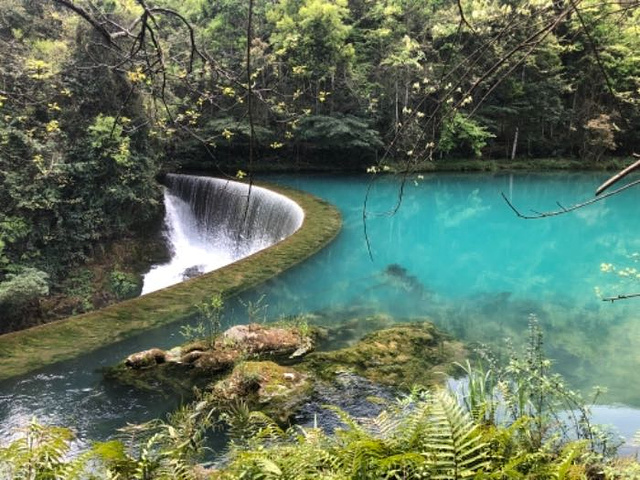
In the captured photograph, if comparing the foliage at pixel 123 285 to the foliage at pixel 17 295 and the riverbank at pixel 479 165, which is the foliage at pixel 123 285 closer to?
the foliage at pixel 17 295

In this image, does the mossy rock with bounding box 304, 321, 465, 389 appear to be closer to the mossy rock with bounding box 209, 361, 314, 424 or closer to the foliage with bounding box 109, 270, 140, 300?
the mossy rock with bounding box 209, 361, 314, 424

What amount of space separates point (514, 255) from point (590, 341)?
3773 millimetres

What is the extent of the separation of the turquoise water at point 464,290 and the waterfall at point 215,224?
4.72ft

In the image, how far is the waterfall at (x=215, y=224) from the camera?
9.74 m

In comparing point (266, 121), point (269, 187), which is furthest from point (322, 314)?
point (266, 121)

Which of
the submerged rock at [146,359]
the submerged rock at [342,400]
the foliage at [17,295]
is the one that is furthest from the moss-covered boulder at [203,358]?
the foliage at [17,295]

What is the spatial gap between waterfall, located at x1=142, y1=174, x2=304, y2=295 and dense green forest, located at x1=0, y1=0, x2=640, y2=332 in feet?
2.07

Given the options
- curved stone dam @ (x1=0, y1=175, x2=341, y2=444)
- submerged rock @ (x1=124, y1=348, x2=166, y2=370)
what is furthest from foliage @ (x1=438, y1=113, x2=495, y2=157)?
submerged rock @ (x1=124, y1=348, x2=166, y2=370)

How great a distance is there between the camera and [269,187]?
40.0 ft

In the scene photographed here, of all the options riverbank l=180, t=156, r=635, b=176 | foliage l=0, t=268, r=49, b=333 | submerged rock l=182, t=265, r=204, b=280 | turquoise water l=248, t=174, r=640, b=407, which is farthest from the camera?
riverbank l=180, t=156, r=635, b=176

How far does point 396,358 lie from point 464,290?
9.68 ft

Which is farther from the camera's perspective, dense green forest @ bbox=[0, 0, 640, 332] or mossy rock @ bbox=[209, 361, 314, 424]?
dense green forest @ bbox=[0, 0, 640, 332]

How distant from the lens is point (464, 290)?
714cm

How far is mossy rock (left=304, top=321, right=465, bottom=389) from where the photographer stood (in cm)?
422
